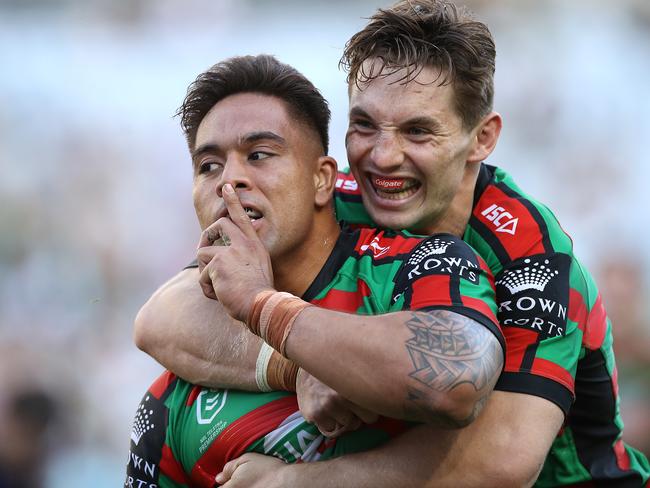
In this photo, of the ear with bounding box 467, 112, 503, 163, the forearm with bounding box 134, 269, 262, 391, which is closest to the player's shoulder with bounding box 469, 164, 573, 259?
the ear with bounding box 467, 112, 503, 163

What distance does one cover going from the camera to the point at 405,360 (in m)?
2.60

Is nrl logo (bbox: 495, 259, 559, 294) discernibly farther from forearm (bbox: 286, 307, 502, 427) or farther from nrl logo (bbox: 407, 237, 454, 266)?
forearm (bbox: 286, 307, 502, 427)

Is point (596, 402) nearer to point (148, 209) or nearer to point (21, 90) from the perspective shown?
point (148, 209)

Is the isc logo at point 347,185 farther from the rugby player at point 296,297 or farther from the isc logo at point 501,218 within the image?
the isc logo at point 501,218

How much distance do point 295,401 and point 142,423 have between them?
0.69 m

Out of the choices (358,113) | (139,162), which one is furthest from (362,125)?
(139,162)

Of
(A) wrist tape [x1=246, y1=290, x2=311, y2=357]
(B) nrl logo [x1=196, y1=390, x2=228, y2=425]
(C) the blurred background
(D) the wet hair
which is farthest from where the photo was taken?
(C) the blurred background

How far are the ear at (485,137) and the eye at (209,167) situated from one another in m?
1.02

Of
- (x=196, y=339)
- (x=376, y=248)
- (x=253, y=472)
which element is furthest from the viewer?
(x=196, y=339)

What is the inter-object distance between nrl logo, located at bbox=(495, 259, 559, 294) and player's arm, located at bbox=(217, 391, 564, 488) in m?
0.39

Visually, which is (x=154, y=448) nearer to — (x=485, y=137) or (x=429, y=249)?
(x=429, y=249)

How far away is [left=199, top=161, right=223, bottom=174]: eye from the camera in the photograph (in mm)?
3439

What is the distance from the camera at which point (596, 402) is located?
3.62 metres

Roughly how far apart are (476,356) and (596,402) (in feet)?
3.95
